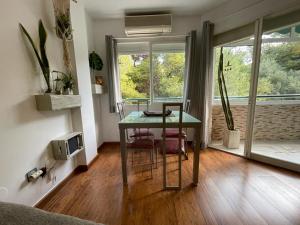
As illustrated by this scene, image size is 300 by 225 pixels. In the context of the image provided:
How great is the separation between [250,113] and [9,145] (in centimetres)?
308

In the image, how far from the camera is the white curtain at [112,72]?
3.08m

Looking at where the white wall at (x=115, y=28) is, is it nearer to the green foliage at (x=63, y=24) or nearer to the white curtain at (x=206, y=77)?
the white curtain at (x=206, y=77)

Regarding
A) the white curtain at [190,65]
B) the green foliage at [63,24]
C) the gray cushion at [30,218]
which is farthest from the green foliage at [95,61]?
the gray cushion at [30,218]

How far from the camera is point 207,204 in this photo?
63.6 inches

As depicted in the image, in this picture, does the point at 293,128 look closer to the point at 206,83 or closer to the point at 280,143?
the point at 280,143

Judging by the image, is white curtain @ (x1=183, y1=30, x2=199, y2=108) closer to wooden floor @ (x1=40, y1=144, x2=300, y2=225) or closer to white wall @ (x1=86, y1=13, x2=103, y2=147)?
wooden floor @ (x1=40, y1=144, x2=300, y2=225)

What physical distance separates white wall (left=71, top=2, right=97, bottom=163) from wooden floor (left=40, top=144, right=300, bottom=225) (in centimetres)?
49

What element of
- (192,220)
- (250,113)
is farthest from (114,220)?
(250,113)

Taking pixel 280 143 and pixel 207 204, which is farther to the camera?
pixel 280 143

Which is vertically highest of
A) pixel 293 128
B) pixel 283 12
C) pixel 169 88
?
pixel 283 12

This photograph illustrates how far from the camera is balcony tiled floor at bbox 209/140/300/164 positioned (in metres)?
2.40

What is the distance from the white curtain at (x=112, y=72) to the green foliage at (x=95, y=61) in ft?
0.55

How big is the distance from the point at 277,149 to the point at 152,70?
271cm

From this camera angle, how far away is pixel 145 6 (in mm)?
2658
